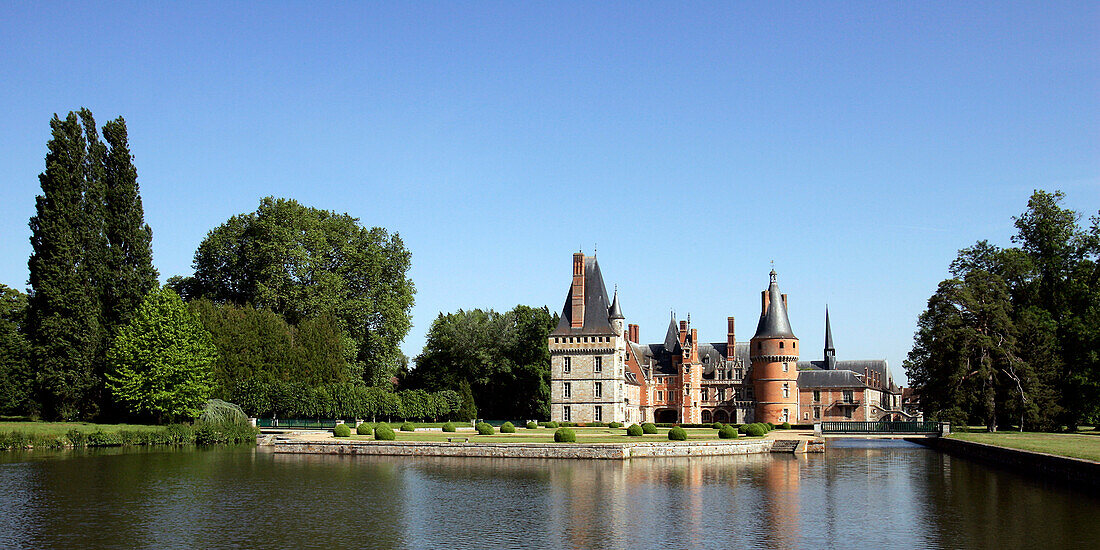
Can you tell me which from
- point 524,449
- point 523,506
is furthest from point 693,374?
point 523,506

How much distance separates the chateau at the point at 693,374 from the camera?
221 feet

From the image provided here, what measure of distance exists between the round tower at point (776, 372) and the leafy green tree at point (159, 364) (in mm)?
41554

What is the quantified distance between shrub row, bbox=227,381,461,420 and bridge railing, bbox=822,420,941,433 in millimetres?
30339

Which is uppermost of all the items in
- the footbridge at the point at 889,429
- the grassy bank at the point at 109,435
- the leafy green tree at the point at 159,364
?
the leafy green tree at the point at 159,364

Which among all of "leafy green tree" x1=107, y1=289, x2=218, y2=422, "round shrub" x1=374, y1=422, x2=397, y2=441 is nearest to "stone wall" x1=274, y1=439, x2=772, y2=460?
"round shrub" x1=374, y1=422, x2=397, y2=441

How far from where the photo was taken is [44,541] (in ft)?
58.1

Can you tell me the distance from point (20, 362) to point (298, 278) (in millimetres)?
17658

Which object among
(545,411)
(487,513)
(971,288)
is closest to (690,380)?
(545,411)

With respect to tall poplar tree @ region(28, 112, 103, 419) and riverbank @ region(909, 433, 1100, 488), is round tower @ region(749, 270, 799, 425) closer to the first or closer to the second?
riverbank @ region(909, 433, 1100, 488)

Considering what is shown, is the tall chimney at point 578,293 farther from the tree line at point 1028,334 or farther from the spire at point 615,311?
the tree line at point 1028,334

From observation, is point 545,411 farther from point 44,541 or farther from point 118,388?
point 44,541

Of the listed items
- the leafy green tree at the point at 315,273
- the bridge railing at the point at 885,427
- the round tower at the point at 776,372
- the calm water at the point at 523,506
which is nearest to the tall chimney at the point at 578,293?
the leafy green tree at the point at 315,273

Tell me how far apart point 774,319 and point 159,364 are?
148ft

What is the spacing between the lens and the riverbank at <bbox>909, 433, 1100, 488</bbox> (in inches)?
1015
